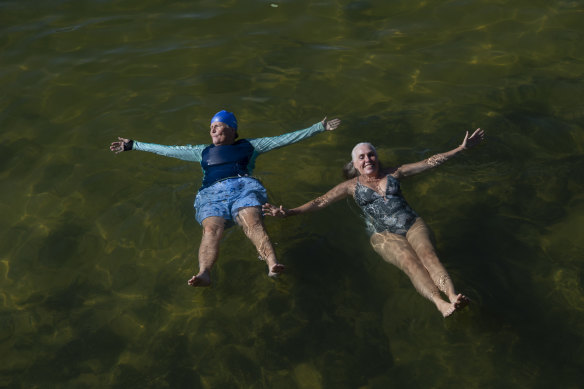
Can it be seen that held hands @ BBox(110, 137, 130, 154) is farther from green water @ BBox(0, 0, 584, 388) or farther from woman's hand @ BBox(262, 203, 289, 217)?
woman's hand @ BBox(262, 203, 289, 217)

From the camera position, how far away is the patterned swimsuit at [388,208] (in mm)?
6988

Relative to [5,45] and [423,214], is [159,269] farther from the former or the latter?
[5,45]

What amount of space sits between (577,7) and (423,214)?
26.5 feet

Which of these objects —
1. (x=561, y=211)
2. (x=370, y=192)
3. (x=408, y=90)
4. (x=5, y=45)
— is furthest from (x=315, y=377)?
(x=5, y=45)

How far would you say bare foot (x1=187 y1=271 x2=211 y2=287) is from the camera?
20.1 feet

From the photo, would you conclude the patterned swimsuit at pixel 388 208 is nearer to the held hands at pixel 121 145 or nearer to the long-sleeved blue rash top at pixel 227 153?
the long-sleeved blue rash top at pixel 227 153

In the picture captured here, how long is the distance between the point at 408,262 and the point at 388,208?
2.78ft

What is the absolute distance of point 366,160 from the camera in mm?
7312

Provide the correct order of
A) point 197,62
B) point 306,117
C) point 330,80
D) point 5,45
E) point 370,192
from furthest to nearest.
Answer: point 5,45 → point 197,62 → point 330,80 → point 306,117 → point 370,192

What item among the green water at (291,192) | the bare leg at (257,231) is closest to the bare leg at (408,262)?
the green water at (291,192)

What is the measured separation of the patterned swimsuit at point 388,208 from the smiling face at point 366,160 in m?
0.20

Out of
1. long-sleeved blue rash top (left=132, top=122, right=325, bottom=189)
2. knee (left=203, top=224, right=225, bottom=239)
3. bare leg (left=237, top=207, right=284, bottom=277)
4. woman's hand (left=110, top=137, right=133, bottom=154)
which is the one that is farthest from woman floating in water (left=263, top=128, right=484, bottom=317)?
woman's hand (left=110, top=137, right=133, bottom=154)

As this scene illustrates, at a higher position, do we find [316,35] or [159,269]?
[316,35]

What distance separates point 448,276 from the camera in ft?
20.3
